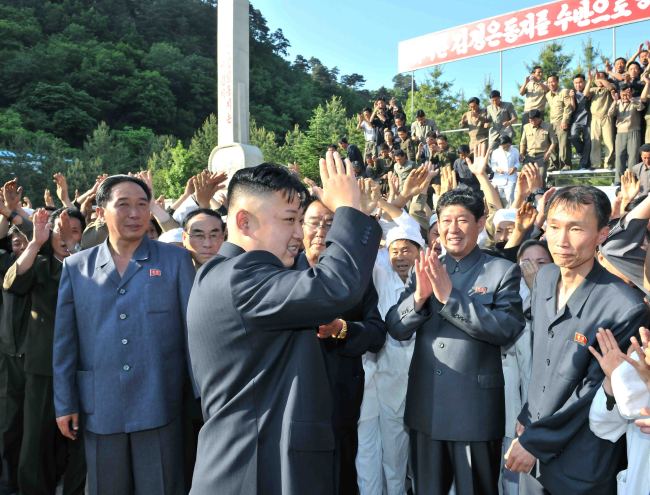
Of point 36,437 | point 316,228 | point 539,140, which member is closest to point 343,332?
point 316,228

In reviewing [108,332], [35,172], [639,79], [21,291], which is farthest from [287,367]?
[35,172]

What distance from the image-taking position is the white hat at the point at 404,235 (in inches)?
142

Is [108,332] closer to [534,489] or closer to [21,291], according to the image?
[21,291]

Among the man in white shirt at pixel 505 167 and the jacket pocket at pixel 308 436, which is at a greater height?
the man in white shirt at pixel 505 167

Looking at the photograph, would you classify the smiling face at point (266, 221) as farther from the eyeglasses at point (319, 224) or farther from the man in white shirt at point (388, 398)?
the man in white shirt at point (388, 398)

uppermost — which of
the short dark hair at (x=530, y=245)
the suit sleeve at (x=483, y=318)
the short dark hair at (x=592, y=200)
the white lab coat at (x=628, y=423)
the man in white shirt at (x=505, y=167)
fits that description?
the man in white shirt at (x=505, y=167)

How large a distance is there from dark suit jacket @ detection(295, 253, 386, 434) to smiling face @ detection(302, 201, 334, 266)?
179mm

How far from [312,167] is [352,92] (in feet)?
95.7

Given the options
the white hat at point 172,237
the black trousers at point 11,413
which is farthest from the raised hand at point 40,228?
the black trousers at point 11,413

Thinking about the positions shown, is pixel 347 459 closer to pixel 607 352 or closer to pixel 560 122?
Result: pixel 607 352

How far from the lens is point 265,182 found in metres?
1.70

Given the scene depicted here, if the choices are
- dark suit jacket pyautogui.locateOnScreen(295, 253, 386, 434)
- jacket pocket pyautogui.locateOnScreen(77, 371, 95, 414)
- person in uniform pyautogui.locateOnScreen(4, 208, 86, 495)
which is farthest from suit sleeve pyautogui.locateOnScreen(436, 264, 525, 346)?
person in uniform pyautogui.locateOnScreen(4, 208, 86, 495)

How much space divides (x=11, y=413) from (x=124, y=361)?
5.91 feet

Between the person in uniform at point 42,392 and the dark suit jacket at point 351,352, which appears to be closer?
the dark suit jacket at point 351,352
